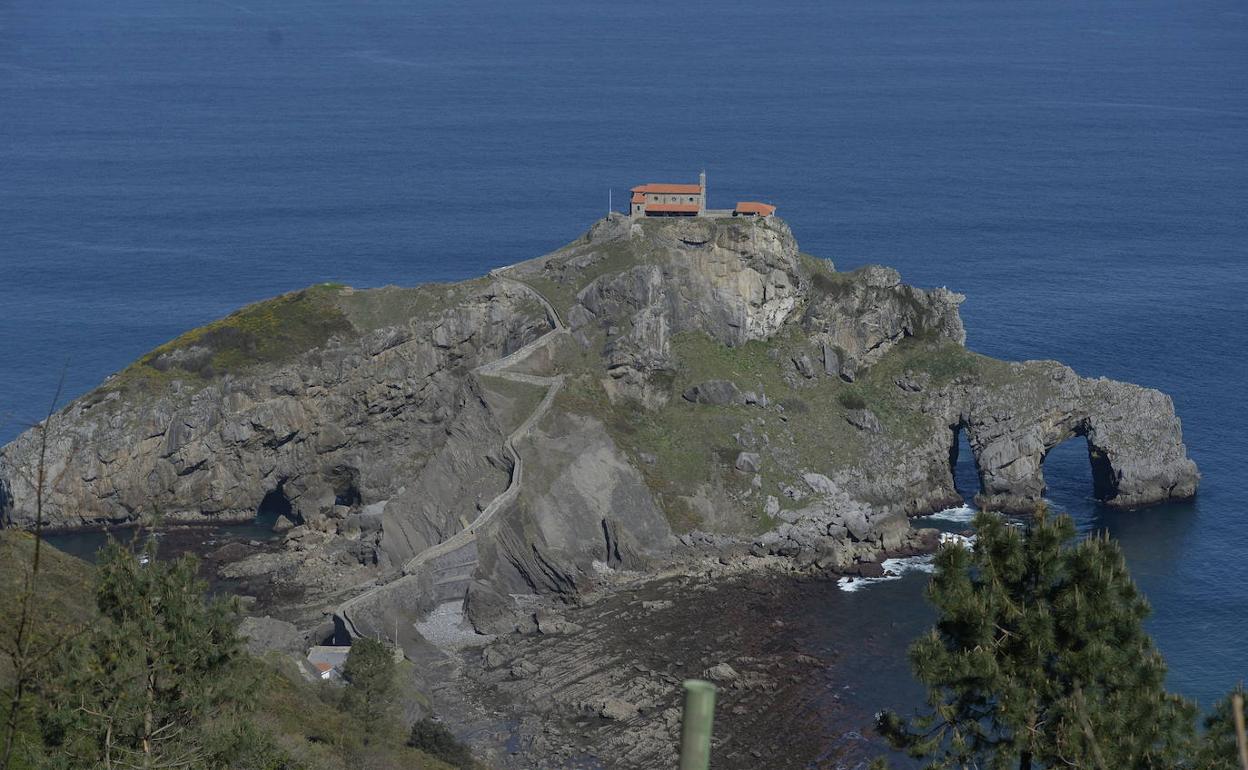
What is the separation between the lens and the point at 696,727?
39.1 ft

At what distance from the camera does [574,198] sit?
17262 cm

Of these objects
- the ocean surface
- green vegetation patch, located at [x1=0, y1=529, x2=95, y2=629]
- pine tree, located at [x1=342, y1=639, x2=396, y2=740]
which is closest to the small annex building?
the ocean surface

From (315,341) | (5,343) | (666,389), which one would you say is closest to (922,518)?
(666,389)

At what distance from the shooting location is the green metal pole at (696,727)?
11701 millimetres

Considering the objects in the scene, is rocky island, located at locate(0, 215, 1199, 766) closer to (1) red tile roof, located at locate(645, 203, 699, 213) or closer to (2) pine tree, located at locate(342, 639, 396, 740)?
(1) red tile roof, located at locate(645, 203, 699, 213)

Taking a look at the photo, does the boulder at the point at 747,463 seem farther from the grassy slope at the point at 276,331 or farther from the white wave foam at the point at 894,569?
the grassy slope at the point at 276,331

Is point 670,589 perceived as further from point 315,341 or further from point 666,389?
point 315,341

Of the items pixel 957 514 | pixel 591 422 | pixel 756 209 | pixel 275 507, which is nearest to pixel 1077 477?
pixel 957 514

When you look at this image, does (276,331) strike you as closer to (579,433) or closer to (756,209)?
(579,433)

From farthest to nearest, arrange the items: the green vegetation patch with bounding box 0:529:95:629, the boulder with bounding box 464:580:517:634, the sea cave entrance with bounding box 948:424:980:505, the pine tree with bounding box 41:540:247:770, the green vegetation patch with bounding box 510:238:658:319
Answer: the green vegetation patch with bounding box 510:238:658:319
the sea cave entrance with bounding box 948:424:980:505
the boulder with bounding box 464:580:517:634
the green vegetation patch with bounding box 0:529:95:629
the pine tree with bounding box 41:540:247:770

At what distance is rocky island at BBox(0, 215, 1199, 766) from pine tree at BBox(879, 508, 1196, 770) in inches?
1966

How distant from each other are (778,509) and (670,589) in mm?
10234

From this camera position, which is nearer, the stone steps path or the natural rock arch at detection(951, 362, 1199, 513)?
the stone steps path

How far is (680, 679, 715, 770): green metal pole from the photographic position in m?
11.7
